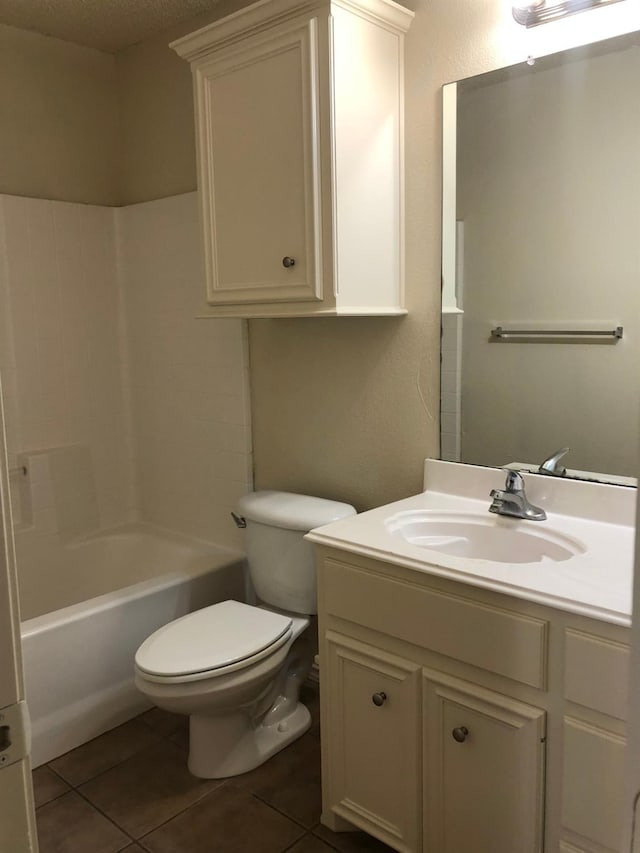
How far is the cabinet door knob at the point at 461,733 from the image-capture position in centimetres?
152

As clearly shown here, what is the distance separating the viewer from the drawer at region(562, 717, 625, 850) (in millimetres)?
1307

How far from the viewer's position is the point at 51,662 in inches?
87.2

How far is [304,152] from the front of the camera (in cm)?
190

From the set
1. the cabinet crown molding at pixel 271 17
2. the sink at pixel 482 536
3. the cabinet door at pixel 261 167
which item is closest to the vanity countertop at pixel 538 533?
the sink at pixel 482 536

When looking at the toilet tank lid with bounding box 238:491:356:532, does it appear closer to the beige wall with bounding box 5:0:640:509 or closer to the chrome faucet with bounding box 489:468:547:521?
the beige wall with bounding box 5:0:640:509

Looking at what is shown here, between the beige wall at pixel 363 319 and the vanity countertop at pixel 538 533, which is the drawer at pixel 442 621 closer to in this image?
the vanity countertop at pixel 538 533

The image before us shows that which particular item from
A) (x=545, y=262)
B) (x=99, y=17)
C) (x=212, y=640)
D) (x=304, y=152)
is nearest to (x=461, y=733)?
(x=212, y=640)

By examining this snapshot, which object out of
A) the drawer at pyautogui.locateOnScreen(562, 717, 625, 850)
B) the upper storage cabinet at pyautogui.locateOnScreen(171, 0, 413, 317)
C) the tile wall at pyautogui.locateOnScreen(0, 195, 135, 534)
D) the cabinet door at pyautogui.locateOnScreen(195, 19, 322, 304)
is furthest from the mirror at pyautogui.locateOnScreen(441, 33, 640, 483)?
the tile wall at pyautogui.locateOnScreen(0, 195, 135, 534)

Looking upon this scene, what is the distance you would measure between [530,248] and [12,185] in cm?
198

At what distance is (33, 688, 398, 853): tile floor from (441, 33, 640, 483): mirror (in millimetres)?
1050

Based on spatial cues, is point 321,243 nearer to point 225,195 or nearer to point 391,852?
point 225,195

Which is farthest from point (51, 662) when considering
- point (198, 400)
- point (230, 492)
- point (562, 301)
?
point (562, 301)

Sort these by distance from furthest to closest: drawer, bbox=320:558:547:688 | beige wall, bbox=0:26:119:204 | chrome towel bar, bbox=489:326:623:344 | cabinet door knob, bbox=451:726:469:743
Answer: beige wall, bbox=0:26:119:204 < chrome towel bar, bbox=489:326:623:344 < cabinet door knob, bbox=451:726:469:743 < drawer, bbox=320:558:547:688

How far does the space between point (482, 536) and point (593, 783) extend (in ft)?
2.11
